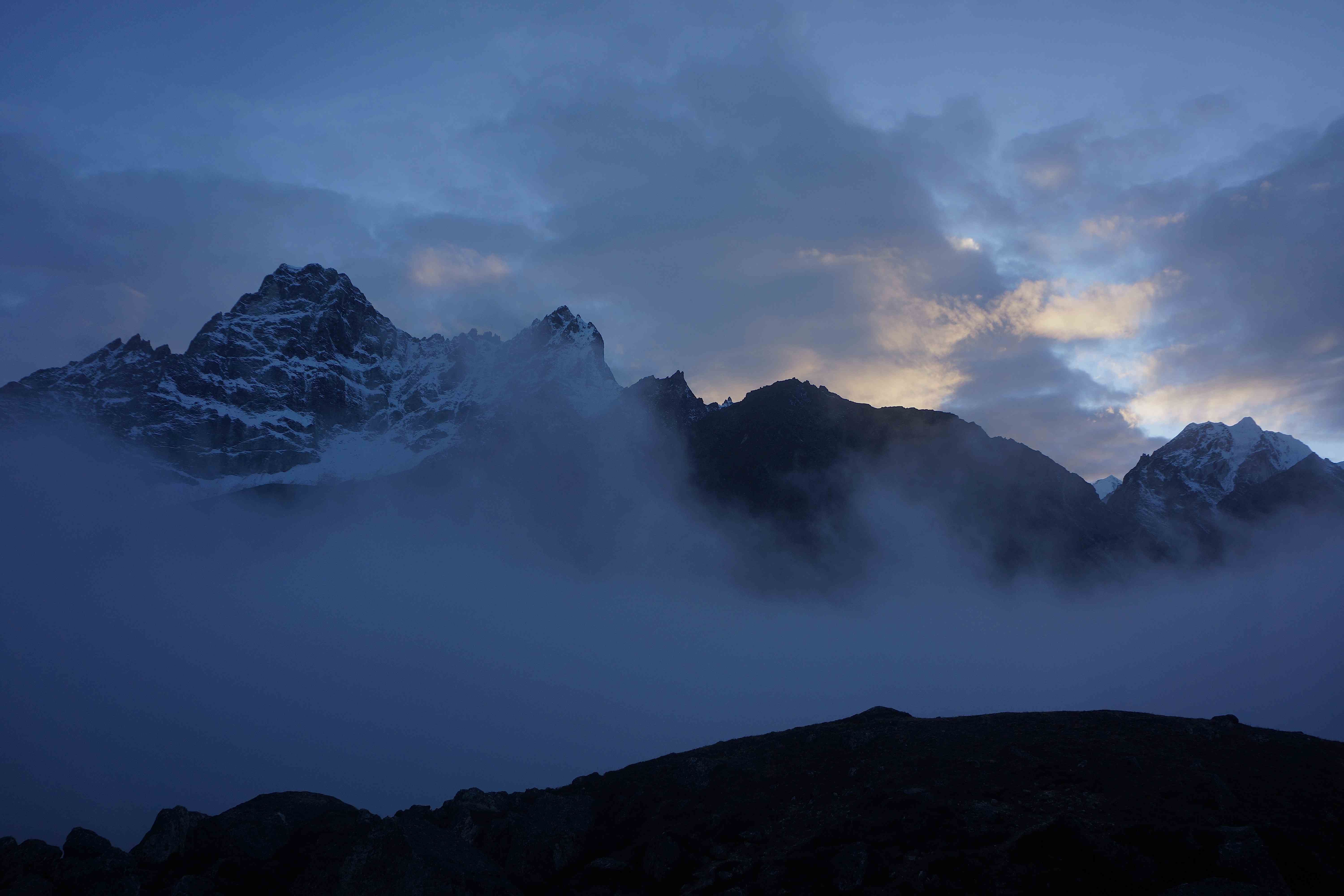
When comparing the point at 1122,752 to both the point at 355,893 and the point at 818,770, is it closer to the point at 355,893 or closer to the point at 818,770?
the point at 818,770

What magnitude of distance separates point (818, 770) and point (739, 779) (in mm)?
5280

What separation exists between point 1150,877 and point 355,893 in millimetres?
36124

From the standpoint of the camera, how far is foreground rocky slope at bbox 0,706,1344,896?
3288 cm

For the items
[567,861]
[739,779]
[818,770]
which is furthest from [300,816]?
[818,770]

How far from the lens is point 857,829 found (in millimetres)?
39375

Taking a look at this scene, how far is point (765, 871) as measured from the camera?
37375 millimetres

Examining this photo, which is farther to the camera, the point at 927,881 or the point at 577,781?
the point at 577,781

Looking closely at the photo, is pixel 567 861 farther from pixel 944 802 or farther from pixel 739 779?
pixel 944 802

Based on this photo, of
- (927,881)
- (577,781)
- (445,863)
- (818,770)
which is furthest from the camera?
(577,781)

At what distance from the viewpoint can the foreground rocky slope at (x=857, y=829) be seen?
3288 centimetres

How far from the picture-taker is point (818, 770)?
48219 millimetres

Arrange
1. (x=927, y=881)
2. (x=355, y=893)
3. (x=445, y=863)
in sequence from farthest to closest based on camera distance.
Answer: (x=445, y=863) < (x=355, y=893) < (x=927, y=881)

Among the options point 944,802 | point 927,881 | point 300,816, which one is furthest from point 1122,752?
point 300,816

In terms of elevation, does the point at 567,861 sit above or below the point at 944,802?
below
